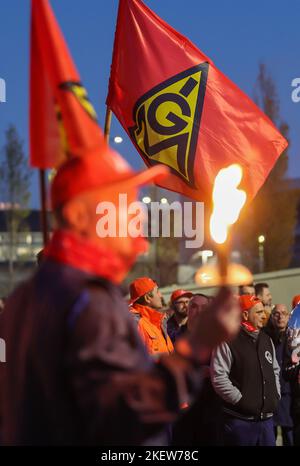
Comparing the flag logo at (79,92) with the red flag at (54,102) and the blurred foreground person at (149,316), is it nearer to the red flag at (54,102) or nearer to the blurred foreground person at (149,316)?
the red flag at (54,102)

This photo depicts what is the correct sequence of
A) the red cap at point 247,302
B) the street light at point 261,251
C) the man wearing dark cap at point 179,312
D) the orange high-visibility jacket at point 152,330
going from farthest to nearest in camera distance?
the street light at point 261,251
the man wearing dark cap at point 179,312
the red cap at point 247,302
the orange high-visibility jacket at point 152,330

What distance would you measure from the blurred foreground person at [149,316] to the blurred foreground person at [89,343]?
4.86 meters

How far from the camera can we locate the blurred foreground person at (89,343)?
2.89 metres

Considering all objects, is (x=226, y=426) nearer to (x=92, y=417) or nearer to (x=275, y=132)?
(x=275, y=132)

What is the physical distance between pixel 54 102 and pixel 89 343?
107 cm

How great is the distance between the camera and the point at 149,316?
8.61m

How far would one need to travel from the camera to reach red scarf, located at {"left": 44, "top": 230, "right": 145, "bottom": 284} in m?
3.06

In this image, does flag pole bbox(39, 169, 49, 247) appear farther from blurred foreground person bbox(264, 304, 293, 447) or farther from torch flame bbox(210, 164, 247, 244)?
blurred foreground person bbox(264, 304, 293, 447)

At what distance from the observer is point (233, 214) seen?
306 centimetres

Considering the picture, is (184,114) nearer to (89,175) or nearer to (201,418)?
(201,418)

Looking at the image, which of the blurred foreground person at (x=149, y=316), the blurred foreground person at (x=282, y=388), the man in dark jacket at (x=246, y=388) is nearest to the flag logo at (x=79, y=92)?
the blurred foreground person at (x=149, y=316)

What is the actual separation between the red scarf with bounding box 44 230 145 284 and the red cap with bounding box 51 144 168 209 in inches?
5.1

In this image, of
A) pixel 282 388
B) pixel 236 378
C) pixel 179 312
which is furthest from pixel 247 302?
pixel 282 388
